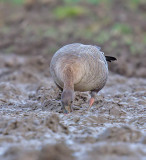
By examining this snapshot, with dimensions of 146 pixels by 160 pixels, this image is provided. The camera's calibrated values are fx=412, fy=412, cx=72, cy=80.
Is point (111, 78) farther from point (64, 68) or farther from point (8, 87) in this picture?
point (64, 68)

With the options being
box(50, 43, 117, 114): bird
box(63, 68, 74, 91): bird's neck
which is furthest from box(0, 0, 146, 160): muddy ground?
box(63, 68, 74, 91): bird's neck

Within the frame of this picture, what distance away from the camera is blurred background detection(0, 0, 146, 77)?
1239 centimetres

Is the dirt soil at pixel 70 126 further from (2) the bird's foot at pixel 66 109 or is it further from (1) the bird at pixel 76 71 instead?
(1) the bird at pixel 76 71

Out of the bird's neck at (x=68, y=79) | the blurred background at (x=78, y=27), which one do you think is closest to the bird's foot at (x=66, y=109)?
the bird's neck at (x=68, y=79)

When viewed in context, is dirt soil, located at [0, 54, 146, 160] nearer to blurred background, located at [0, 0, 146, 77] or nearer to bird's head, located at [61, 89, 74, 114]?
bird's head, located at [61, 89, 74, 114]

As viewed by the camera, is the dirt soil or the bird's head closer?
the dirt soil

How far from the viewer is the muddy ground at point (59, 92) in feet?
13.0

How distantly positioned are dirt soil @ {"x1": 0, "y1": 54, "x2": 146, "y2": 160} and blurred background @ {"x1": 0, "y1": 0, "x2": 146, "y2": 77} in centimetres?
359

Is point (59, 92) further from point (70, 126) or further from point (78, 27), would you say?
point (78, 27)

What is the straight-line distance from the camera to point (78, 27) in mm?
15008

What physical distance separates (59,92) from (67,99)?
1.61 meters

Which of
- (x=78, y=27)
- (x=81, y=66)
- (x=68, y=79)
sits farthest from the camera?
(x=78, y=27)

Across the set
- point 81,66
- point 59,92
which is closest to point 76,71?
point 81,66

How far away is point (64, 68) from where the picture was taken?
5609 millimetres
